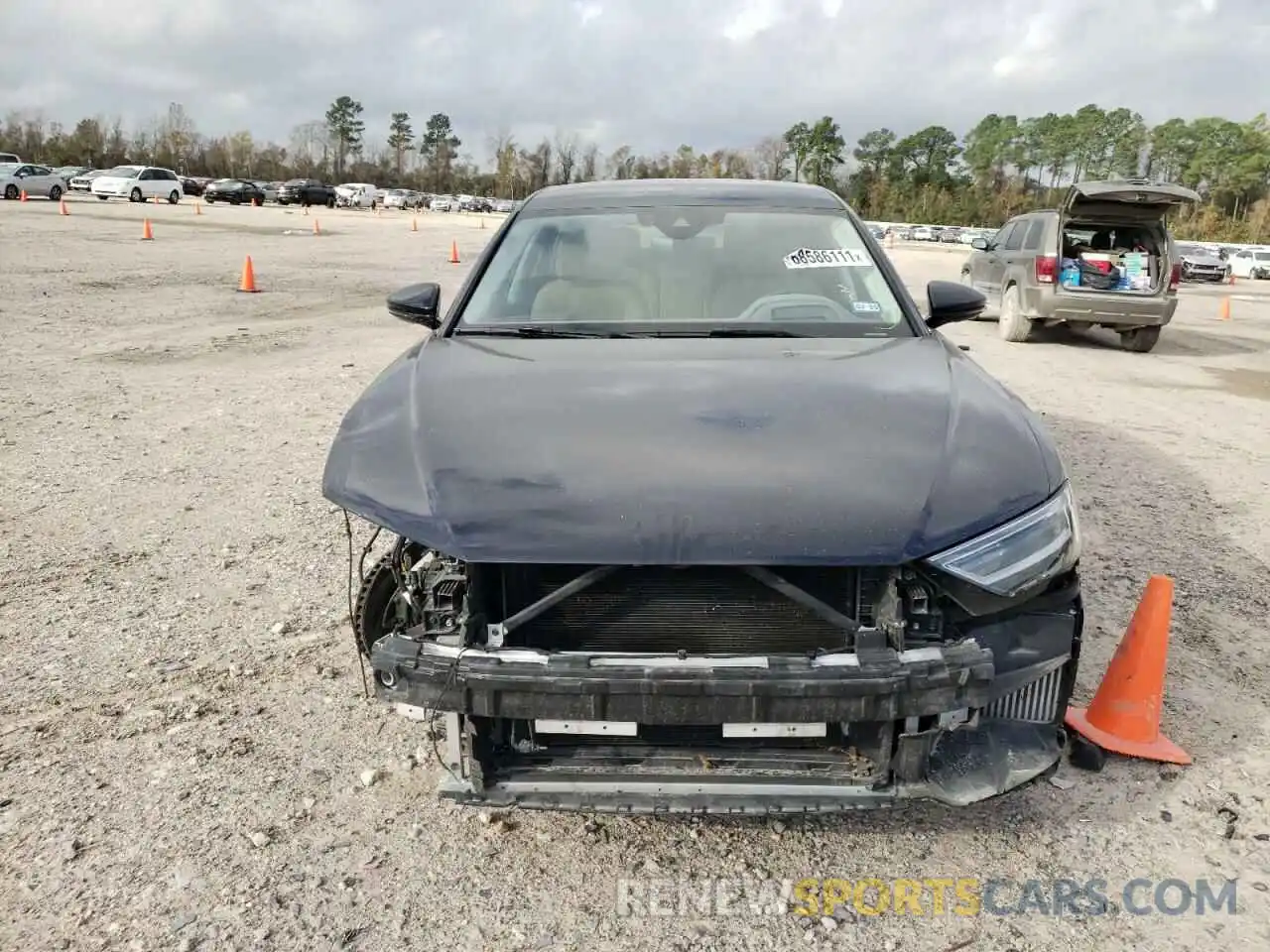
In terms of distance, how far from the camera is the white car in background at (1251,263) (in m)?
39.0

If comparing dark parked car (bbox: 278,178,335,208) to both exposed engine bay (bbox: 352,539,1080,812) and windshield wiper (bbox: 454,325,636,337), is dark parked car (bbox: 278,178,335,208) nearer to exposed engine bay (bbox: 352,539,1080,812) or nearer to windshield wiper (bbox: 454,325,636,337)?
windshield wiper (bbox: 454,325,636,337)

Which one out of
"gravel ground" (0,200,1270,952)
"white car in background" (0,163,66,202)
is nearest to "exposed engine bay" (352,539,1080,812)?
"gravel ground" (0,200,1270,952)

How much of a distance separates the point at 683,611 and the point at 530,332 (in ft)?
4.62

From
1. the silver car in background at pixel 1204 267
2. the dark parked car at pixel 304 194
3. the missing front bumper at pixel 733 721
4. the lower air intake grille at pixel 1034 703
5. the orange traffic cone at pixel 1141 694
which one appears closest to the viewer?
the missing front bumper at pixel 733 721

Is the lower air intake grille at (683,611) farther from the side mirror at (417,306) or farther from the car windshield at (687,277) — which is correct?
the side mirror at (417,306)

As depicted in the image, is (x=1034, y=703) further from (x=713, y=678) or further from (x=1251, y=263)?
(x=1251, y=263)

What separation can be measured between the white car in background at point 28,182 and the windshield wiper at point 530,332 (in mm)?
43852

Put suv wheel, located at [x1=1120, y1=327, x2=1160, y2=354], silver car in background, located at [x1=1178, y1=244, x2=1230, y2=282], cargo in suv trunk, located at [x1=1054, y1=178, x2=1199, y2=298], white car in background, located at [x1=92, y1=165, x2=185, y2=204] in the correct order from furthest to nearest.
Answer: white car in background, located at [x1=92, y1=165, x2=185, y2=204]
silver car in background, located at [x1=1178, y1=244, x2=1230, y2=282]
suv wheel, located at [x1=1120, y1=327, x2=1160, y2=354]
cargo in suv trunk, located at [x1=1054, y1=178, x2=1199, y2=298]

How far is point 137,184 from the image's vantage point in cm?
4338

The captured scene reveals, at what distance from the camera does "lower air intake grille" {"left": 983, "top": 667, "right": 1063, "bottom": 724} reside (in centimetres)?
247

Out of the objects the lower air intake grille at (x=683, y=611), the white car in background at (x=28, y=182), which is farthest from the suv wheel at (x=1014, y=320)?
the white car in background at (x=28, y=182)

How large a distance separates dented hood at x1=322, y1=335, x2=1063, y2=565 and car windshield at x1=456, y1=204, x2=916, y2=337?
1.45ft

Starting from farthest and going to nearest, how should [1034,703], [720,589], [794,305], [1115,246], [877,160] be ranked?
[877,160] → [1115,246] → [794,305] → [1034,703] → [720,589]

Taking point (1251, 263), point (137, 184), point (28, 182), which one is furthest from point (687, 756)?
point (137, 184)
